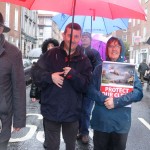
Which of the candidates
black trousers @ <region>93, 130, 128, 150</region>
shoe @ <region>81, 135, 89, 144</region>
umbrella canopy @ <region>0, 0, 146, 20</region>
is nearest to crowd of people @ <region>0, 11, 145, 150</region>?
black trousers @ <region>93, 130, 128, 150</region>

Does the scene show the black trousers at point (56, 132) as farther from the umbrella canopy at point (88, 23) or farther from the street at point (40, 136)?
the umbrella canopy at point (88, 23)

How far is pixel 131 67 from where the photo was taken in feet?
11.6

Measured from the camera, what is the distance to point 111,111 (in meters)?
3.50

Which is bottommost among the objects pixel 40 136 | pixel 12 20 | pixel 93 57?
pixel 40 136

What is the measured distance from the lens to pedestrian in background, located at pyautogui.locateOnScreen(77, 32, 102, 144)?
513 cm

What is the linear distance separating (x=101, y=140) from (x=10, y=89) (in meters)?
1.16

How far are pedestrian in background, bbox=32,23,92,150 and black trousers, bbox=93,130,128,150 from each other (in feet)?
0.90

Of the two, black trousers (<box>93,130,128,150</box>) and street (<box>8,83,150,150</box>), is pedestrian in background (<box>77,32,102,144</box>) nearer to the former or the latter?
street (<box>8,83,150,150</box>)

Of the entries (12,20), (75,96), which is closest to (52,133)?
(75,96)

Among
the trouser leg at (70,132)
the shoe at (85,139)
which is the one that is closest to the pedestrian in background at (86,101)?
the shoe at (85,139)

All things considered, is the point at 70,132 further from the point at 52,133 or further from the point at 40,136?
the point at 40,136

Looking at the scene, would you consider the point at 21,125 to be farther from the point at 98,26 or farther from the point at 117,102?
the point at 98,26

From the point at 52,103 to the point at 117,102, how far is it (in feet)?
2.25

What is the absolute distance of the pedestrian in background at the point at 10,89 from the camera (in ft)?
9.95
